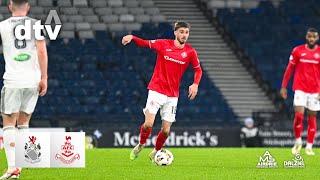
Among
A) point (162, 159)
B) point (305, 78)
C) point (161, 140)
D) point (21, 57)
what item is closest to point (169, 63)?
point (161, 140)

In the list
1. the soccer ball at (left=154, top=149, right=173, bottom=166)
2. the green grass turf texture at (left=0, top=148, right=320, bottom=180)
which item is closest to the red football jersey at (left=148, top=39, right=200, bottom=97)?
Result: the soccer ball at (left=154, top=149, right=173, bottom=166)

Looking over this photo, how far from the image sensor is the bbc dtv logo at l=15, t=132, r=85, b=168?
11.2 m

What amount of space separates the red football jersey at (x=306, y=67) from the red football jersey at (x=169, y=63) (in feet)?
14.5

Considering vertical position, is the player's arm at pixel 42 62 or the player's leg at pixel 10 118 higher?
the player's arm at pixel 42 62

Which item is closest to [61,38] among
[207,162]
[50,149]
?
[207,162]

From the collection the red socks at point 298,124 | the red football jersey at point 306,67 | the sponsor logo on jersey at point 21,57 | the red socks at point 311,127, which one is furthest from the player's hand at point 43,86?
the red socks at point 311,127

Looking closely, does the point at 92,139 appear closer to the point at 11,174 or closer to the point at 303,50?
the point at 303,50

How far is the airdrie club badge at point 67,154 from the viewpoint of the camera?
11765 millimetres

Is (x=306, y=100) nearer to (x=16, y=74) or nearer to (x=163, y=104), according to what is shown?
(x=163, y=104)

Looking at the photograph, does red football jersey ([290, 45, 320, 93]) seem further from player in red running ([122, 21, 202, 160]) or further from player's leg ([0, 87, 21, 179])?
player's leg ([0, 87, 21, 179])

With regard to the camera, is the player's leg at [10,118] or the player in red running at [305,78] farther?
the player in red running at [305,78]

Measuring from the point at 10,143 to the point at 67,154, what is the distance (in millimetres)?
1300

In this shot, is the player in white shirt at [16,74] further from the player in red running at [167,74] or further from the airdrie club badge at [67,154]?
the player in red running at [167,74]

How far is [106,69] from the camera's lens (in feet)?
94.0
